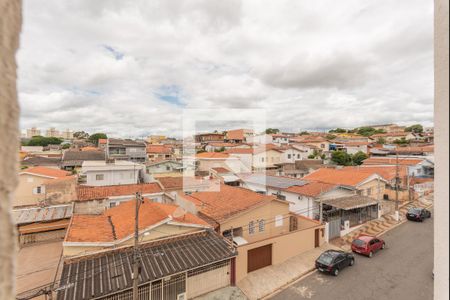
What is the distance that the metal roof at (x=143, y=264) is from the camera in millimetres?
7590

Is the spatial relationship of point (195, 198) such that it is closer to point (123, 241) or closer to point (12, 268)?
point (123, 241)

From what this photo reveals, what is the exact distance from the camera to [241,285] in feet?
35.3

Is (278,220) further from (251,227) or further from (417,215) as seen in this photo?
(417,215)

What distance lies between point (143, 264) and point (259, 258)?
6.23 m

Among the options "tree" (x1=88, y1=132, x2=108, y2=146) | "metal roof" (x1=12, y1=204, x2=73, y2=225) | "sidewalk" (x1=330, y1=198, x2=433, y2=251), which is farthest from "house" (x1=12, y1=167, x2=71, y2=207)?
"tree" (x1=88, y1=132, x2=108, y2=146)

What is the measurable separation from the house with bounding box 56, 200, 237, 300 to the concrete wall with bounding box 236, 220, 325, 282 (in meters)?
0.69

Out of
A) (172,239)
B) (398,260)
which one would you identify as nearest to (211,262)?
(172,239)

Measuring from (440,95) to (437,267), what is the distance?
26.8 inches

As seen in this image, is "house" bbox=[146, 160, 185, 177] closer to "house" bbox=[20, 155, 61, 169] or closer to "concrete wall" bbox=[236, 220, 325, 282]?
"house" bbox=[20, 155, 61, 169]

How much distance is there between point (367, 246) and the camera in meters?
13.2

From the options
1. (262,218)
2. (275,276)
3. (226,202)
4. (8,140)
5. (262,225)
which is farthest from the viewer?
(226,202)

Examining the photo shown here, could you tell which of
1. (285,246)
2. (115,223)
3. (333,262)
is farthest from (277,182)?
(115,223)

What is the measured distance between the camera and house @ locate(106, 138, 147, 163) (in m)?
39.8

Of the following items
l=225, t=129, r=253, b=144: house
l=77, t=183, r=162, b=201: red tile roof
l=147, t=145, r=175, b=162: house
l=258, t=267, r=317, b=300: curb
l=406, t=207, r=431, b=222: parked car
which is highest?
l=225, t=129, r=253, b=144: house
